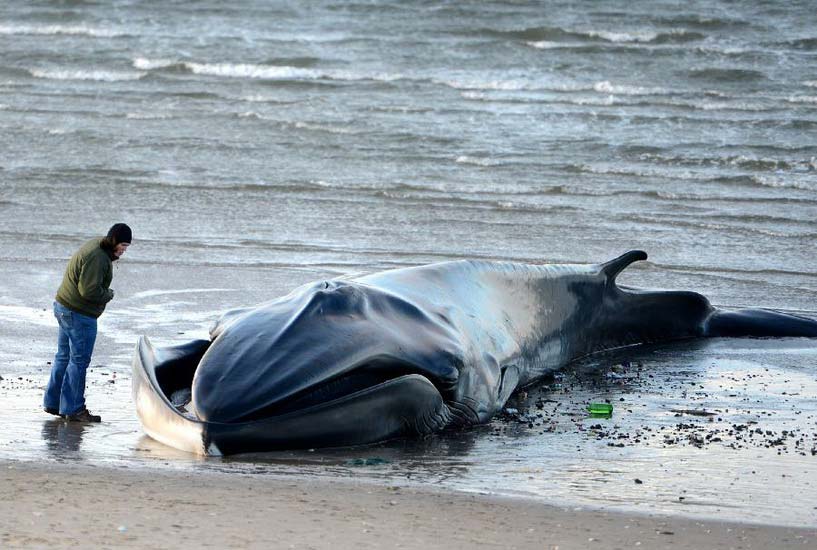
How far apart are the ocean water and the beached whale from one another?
0.22m

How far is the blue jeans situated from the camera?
963cm

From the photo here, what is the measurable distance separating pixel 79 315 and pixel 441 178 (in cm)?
1476

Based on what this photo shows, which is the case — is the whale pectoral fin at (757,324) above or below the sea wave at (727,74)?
below

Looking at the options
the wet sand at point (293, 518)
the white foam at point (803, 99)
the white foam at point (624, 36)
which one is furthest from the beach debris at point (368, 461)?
the white foam at point (624, 36)

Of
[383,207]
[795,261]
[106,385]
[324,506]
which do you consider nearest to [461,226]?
[383,207]

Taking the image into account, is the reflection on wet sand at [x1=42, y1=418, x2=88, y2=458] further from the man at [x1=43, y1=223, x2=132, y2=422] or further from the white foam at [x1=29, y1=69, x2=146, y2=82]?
the white foam at [x1=29, y1=69, x2=146, y2=82]

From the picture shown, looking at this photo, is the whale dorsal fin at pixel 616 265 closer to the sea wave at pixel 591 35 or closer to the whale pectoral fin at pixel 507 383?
the whale pectoral fin at pixel 507 383

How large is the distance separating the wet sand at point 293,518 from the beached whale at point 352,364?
600 millimetres

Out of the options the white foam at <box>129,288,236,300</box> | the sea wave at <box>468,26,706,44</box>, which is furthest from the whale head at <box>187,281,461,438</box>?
the sea wave at <box>468,26,706,44</box>

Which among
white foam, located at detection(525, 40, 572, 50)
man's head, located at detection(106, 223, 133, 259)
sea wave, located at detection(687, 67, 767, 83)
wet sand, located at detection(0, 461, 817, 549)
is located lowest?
wet sand, located at detection(0, 461, 817, 549)

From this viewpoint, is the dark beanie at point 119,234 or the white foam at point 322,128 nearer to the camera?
the dark beanie at point 119,234

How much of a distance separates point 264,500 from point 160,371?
2.26m

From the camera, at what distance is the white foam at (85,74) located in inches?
1460

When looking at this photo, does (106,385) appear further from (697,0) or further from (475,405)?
(697,0)
